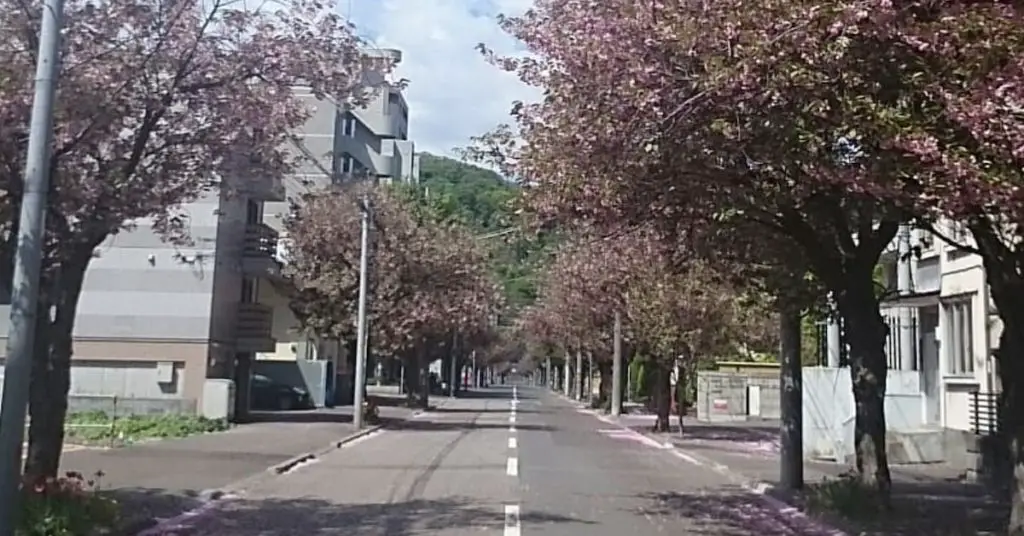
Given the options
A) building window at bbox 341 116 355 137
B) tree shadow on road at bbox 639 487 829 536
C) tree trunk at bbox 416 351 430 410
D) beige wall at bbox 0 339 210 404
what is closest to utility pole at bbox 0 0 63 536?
tree shadow on road at bbox 639 487 829 536

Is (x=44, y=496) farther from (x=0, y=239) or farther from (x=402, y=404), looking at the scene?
(x=402, y=404)

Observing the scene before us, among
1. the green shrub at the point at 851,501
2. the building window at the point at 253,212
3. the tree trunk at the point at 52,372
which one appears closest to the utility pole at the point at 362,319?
the building window at the point at 253,212

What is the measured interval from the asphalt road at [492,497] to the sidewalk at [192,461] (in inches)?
26.0

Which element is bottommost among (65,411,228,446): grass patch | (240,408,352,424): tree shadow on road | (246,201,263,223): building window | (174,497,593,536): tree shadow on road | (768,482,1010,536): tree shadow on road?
(174,497,593,536): tree shadow on road

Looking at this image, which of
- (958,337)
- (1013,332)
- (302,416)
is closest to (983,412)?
(958,337)

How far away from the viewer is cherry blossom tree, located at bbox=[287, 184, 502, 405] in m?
41.1

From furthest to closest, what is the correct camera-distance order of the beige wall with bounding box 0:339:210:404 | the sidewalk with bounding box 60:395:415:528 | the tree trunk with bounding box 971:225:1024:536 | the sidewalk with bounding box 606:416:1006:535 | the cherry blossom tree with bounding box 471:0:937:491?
the beige wall with bounding box 0:339:210:404 → the sidewalk with bounding box 60:395:415:528 → the sidewalk with bounding box 606:416:1006:535 → the tree trunk with bounding box 971:225:1024:536 → the cherry blossom tree with bounding box 471:0:937:491

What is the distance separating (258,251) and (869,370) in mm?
29815

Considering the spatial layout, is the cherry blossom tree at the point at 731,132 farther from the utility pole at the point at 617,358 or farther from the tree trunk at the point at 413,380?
the tree trunk at the point at 413,380

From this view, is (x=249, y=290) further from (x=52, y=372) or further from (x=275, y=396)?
(x=52, y=372)

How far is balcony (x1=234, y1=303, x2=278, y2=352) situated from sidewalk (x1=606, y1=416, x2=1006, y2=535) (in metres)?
13.3

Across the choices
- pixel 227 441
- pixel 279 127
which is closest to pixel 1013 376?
pixel 279 127

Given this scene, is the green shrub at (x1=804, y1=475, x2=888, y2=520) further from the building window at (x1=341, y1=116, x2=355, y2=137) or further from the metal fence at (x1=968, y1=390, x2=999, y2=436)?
the building window at (x1=341, y1=116, x2=355, y2=137)

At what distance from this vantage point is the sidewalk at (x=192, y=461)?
627 inches
